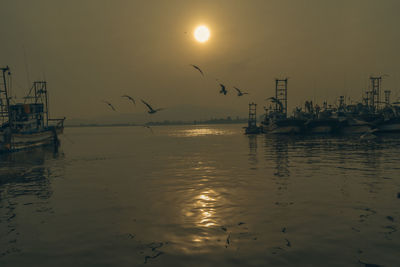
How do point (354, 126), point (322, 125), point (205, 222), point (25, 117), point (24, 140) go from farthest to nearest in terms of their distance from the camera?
1. point (322, 125)
2. point (354, 126)
3. point (25, 117)
4. point (24, 140)
5. point (205, 222)

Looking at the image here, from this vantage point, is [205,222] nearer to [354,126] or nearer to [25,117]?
[25,117]

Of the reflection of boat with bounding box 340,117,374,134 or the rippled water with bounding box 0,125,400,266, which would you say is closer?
the rippled water with bounding box 0,125,400,266

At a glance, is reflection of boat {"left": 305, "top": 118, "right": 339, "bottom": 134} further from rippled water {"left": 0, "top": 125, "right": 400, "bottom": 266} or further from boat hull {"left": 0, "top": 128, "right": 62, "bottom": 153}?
rippled water {"left": 0, "top": 125, "right": 400, "bottom": 266}

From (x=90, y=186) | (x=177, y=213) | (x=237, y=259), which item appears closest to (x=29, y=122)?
(x=90, y=186)

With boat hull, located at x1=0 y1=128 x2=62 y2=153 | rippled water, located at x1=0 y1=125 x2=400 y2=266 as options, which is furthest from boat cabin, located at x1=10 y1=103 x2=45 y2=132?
rippled water, located at x1=0 y1=125 x2=400 y2=266

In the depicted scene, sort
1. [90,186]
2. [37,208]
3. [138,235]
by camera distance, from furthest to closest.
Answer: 1. [90,186]
2. [37,208]
3. [138,235]

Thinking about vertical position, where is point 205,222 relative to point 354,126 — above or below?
below

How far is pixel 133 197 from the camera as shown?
1823cm

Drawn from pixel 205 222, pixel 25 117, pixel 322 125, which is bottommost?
pixel 205 222

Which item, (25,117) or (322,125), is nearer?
(25,117)

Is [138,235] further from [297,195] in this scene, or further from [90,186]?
[90,186]

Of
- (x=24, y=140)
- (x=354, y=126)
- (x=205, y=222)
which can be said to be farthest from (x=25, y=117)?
(x=354, y=126)

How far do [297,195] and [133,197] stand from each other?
346 inches

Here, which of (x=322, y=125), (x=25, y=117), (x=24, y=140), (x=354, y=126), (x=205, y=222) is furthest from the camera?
(x=322, y=125)
